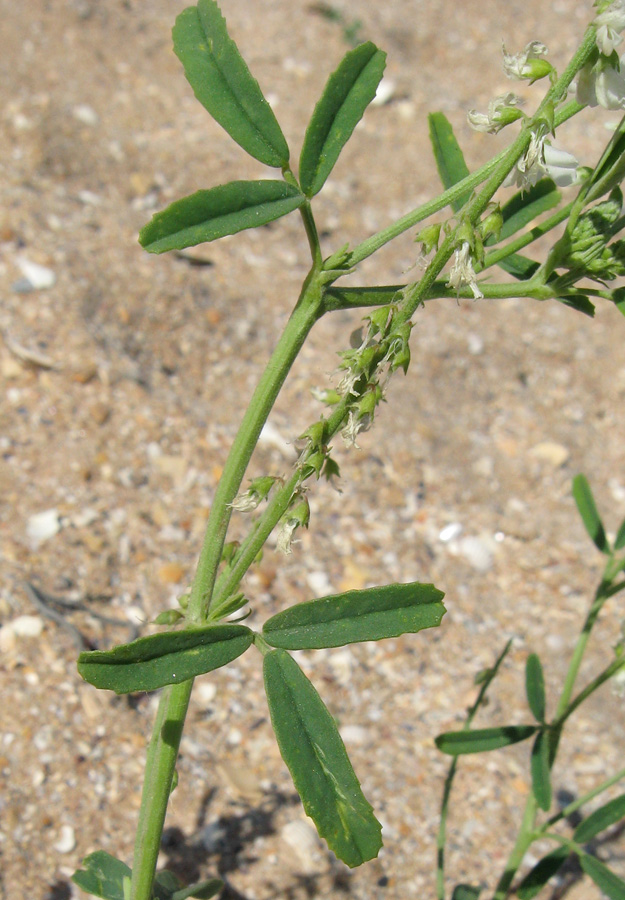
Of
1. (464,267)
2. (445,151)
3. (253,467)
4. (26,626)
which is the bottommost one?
(464,267)

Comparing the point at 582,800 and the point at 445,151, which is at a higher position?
the point at 445,151

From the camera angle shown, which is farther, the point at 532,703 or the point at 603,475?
the point at 603,475

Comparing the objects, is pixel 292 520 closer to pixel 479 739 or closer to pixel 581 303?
pixel 581 303

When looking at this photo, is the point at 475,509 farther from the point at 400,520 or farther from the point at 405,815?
the point at 405,815

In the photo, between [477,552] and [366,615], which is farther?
[477,552]

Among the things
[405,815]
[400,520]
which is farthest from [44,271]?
[405,815]

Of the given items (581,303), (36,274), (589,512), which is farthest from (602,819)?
(36,274)

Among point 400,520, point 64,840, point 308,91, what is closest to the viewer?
point 64,840
